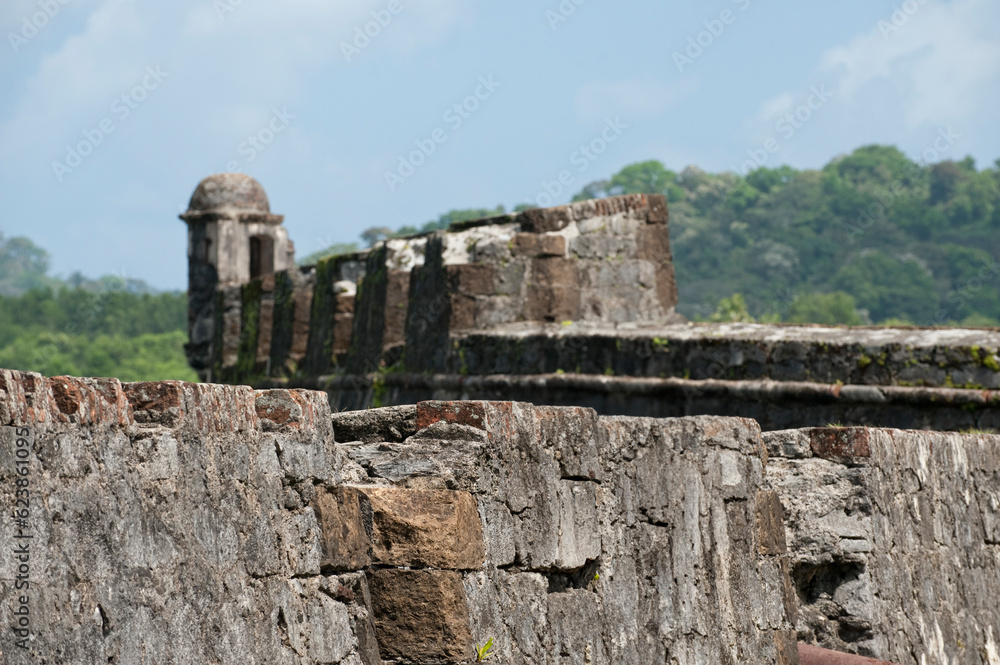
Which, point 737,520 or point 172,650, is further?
point 737,520

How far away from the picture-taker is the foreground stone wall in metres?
2.48

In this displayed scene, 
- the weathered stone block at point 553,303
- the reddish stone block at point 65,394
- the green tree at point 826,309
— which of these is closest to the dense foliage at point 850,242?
the green tree at point 826,309

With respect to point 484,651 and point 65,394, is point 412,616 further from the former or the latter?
point 65,394

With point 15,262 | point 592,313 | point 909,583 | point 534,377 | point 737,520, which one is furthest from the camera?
point 15,262

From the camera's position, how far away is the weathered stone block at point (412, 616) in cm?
317

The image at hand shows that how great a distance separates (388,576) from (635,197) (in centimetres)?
874

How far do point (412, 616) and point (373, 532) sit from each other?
0.67ft

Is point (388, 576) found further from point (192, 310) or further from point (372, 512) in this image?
point (192, 310)

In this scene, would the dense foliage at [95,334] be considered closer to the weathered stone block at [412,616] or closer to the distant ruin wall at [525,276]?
the distant ruin wall at [525,276]

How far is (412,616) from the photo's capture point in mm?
3172

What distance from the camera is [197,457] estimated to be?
2.73m

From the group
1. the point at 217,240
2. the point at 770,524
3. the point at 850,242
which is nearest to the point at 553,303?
the point at 770,524

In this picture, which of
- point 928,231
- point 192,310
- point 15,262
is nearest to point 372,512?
point 192,310

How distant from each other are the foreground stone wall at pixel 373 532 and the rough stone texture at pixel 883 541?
43 cm
